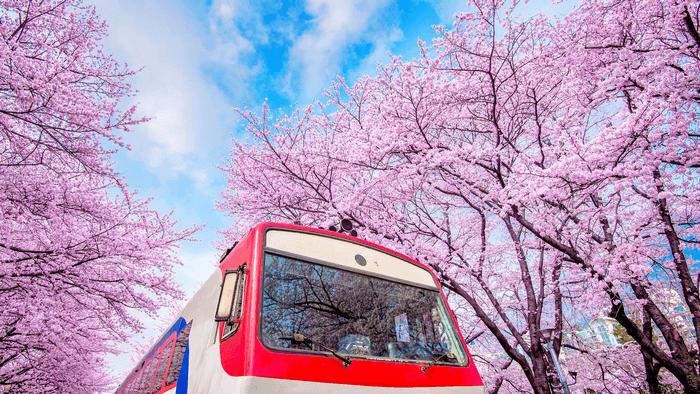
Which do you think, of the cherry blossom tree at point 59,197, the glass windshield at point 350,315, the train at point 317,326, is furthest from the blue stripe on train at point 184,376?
the cherry blossom tree at point 59,197

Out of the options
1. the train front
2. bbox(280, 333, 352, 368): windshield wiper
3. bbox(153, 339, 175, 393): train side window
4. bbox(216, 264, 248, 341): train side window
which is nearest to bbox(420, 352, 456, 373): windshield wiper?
the train front

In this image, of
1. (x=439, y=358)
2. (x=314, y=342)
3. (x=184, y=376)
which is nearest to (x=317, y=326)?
(x=314, y=342)

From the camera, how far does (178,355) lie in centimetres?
349

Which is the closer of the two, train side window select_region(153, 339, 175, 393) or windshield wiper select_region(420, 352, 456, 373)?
windshield wiper select_region(420, 352, 456, 373)

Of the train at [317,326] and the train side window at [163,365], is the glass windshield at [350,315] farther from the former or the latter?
the train side window at [163,365]

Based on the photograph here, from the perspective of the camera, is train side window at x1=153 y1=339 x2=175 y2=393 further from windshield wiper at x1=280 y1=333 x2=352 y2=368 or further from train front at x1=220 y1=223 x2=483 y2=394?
windshield wiper at x1=280 y1=333 x2=352 y2=368

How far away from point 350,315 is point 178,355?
7.10 ft

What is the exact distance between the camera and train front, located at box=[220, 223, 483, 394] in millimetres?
2145

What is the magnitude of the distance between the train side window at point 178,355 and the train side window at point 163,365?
294 mm

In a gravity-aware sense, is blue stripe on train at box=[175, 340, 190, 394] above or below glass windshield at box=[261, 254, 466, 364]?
below

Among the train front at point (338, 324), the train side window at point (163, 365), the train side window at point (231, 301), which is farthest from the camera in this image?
the train side window at point (163, 365)

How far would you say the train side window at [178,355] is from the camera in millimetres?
3301

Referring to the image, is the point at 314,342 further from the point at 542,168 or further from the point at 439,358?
the point at 542,168

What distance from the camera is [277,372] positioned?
205 cm
